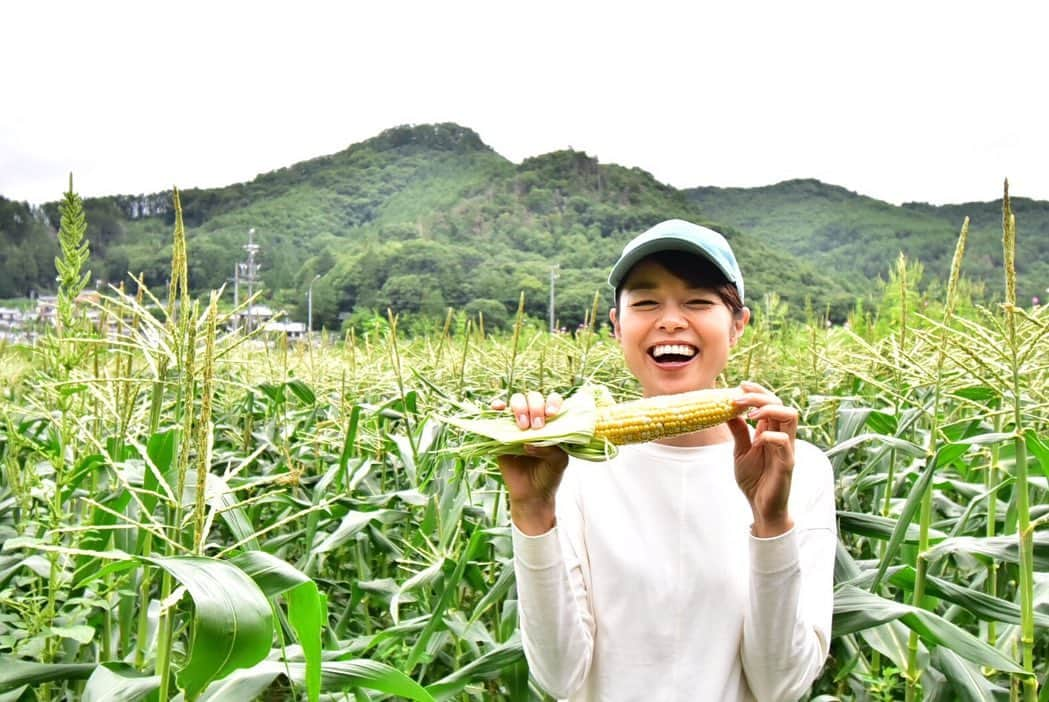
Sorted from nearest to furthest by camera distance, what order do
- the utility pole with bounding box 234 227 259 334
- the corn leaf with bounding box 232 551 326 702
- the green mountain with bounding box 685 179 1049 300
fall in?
the corn leaf with bounding box 232 551 326 702 < the utility pole with bounding box 234 227 259 334 < the green mountain with bounding box 685 179 1049 300

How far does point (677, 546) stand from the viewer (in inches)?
75.0

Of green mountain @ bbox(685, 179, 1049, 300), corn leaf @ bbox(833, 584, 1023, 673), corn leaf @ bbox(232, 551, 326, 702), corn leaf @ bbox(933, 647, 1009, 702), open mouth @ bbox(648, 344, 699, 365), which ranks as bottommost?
corn leaf @ bbox(933, 647, 1009, 702)

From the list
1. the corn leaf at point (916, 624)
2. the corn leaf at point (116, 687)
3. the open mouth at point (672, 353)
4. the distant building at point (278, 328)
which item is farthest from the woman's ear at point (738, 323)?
the corn leaf at point (116, 687)

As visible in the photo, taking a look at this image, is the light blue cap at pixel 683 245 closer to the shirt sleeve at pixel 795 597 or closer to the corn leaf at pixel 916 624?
the shirt sleeve at pixel 795 597

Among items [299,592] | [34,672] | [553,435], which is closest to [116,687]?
[34,672]

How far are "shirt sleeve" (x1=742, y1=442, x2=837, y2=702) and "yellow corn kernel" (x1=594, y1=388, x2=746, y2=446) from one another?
306mm

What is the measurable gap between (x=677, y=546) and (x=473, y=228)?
273 ft

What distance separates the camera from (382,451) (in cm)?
346

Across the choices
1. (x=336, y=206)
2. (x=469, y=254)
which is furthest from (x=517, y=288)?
(x=336, y=206)

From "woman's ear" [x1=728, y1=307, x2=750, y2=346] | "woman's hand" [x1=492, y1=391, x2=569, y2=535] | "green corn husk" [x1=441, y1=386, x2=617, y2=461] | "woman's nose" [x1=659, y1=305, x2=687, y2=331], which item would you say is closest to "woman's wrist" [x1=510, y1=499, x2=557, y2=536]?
"woman's hand" [x1=492, y1=391, x2=569, y2=535]

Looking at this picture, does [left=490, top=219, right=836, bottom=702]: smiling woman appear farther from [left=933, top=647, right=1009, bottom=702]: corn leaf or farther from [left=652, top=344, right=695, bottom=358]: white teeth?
[left=933, top=647, right=1009, bottom=702]: corn leaf

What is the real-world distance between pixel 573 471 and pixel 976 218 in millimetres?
62783

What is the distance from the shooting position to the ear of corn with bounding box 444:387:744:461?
59.4 inches

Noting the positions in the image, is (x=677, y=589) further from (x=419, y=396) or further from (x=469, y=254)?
(x=469, y=254)
